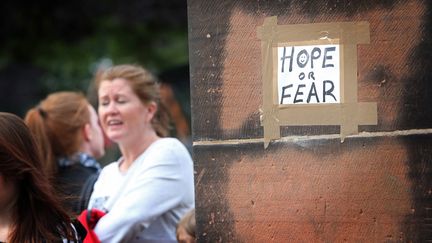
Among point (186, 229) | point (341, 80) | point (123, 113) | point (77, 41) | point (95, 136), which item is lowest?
point (186, 229)

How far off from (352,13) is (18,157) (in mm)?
1291

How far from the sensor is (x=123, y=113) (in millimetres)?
4520

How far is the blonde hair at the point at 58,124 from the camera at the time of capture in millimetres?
4895

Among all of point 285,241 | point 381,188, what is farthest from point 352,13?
point 285,241

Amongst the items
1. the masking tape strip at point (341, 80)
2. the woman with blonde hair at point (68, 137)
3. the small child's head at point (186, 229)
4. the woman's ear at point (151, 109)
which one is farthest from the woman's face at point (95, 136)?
the masking tape strip at point (341, 80)

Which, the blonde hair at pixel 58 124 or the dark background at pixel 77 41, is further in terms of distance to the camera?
the dark background at pixel 77 41

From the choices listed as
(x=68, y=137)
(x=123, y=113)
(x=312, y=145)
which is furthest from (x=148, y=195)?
(x=312, y=145)

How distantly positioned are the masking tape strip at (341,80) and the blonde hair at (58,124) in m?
2.21

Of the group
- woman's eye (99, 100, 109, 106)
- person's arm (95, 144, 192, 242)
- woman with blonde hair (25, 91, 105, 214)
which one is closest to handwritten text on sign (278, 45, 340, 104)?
person's arm (95, 144, 192, 242)

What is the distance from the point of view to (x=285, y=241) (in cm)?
288

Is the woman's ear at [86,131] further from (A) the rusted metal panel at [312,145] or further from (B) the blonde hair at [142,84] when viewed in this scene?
(A) the rusted metal panel at [312,145]

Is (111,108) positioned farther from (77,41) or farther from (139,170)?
(77,41)

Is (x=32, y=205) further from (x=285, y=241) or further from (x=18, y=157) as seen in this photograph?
(x=285, y=241)

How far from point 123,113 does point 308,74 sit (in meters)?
1.84
